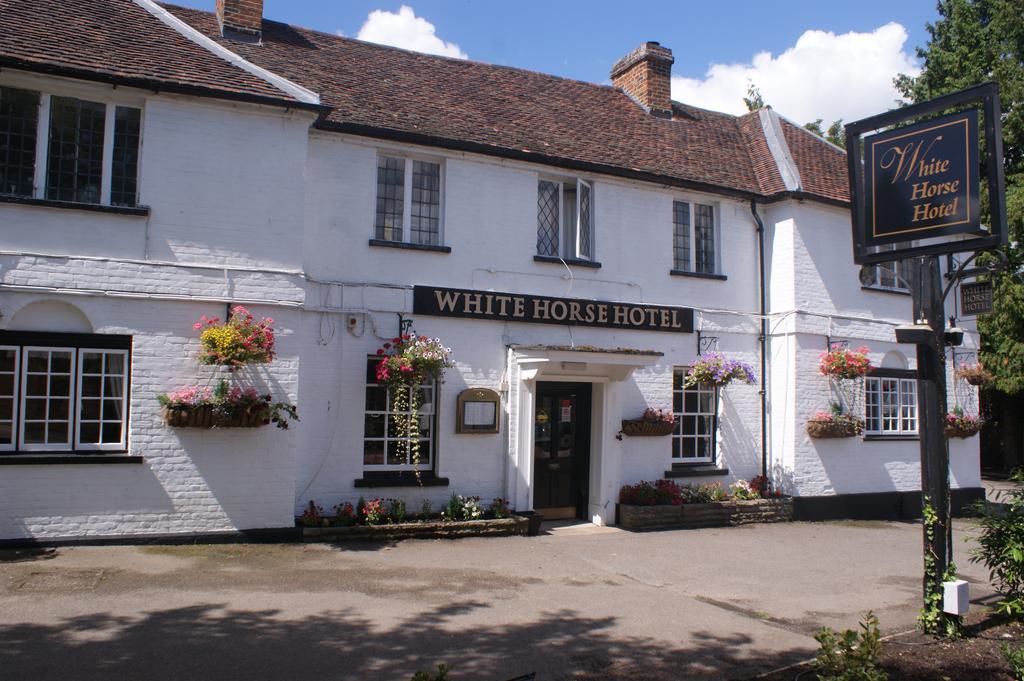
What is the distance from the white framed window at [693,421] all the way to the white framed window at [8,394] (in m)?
10.0

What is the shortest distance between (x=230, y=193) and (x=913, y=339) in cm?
836

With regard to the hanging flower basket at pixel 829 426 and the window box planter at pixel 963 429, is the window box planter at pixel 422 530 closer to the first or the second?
the hanging flower basket at pixel 829 426

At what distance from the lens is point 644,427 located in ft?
43.3

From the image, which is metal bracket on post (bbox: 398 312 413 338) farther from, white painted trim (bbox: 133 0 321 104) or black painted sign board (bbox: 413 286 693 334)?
white painted trim (bbox: 133 0 321 104)

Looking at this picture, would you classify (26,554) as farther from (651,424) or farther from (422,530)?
(651,424)

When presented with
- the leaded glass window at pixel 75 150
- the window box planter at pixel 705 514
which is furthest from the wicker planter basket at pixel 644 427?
the leaded glass window at pixel 75 150

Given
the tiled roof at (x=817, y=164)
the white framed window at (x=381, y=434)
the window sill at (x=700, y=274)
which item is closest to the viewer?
the white framed window at (x=381, y=434)

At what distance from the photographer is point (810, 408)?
14531mm

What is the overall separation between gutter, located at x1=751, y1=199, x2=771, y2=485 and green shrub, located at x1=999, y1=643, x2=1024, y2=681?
8058mm

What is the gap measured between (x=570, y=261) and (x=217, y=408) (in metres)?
6.16

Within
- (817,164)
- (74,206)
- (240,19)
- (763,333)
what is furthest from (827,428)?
(74,206)

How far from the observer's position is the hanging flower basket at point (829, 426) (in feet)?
47.1

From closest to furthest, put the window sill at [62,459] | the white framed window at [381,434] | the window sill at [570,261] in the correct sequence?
the window sill at [62,459]
the white framed window at [381,434]
the window sill at [570,261]

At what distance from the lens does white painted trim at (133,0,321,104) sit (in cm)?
1060
